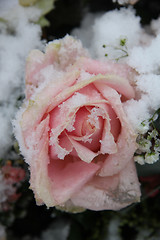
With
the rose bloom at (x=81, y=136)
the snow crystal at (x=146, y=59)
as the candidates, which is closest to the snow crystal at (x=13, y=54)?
the rose bloom at (x=81, y=136)

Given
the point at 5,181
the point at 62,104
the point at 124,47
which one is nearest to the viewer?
the point at 62,104

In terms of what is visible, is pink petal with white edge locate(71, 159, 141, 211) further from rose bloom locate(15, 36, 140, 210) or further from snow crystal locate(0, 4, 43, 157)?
snow crystal locate(0, 4, 43, 157)

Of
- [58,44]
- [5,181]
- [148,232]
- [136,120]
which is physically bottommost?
[148,232]

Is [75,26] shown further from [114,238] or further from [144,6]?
[114,238]

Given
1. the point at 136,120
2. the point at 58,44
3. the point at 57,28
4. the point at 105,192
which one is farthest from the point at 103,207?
the point at 57,28

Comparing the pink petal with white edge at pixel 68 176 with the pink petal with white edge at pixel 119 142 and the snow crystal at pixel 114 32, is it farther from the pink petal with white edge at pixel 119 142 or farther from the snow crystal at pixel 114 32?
the snow crystal at pixel 114 32

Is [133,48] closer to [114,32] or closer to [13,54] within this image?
[114,32]
